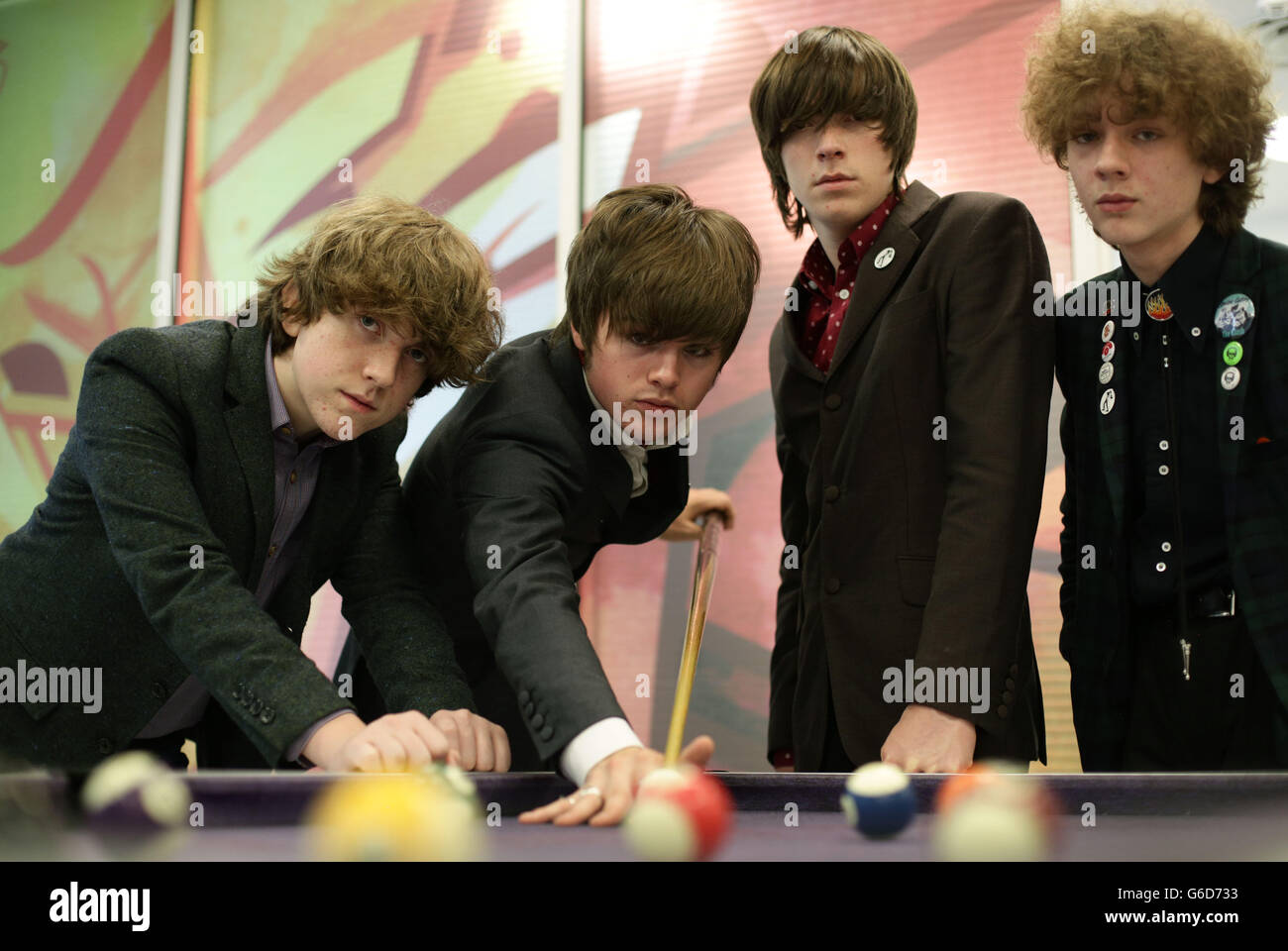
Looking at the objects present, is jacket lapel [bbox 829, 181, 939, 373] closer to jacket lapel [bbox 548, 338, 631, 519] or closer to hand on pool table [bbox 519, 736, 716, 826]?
jacket lapel [bbox 548, 338, 631, 519]

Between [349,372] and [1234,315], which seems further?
[1234,315]

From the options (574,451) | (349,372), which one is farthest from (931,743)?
(349,372)

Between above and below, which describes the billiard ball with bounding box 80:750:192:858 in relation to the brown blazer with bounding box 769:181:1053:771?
below

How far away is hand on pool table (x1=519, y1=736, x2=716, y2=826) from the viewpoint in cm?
126

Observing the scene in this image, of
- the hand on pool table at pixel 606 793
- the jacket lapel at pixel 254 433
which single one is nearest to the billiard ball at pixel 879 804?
the hand on pool table at pixel 606 793

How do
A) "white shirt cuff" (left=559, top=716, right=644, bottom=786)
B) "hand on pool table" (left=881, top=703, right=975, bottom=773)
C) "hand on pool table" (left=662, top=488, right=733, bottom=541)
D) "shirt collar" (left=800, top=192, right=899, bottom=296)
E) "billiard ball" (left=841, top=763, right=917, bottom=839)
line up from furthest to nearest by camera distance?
"hand on pool table" (left=662, top=488, right=733, bottom=541)
"shirt collar" (left=800, top=192, right=899, bottom=296)
"hand on pool table" (left=881, top=703, right=975, bottom=773)
"white shirt cuff" (left=559, top=716, right=644, bottom=786)
"billiard ball" (left=841, top=763, right=917, bottom=839)

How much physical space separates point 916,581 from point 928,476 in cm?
18

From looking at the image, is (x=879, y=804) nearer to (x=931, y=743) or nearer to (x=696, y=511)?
(x=931, y=743)

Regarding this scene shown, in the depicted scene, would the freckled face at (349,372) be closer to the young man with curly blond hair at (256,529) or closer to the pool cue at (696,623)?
the young man with curly blond hair at (256,529)

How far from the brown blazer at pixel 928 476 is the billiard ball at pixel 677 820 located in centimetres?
64

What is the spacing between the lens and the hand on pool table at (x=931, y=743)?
5.41 feet

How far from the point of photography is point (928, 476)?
1891mm

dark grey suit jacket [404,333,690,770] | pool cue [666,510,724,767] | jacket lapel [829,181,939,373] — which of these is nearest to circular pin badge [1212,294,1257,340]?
jacket lapel [829,181,939,373]

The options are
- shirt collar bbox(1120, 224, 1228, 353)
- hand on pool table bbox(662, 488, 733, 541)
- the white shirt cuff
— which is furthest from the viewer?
hand on pool table bbox(662, 488, 733, 541)
